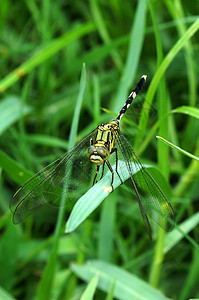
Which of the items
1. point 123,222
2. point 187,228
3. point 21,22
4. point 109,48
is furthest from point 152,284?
point 21,22

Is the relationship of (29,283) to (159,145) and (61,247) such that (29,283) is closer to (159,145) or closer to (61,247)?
(61,247)

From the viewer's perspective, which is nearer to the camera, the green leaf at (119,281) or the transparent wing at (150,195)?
the transparent wing at (150,195)

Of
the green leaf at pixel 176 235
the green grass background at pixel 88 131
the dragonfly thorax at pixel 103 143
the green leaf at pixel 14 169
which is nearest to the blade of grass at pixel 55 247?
the green grass background at pixel 88 131

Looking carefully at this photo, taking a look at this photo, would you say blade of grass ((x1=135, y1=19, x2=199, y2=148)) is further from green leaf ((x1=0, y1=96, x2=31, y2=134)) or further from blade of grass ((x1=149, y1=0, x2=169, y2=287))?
green leaf ((x1=0, y1=96, x2=31, y2=134))

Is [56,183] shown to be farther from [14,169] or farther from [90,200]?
[90,200]

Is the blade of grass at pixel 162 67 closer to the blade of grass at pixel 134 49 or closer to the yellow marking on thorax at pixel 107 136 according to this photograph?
the yellow marking on thorax at pixel 107 136

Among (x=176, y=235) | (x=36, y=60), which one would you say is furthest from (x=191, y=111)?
(x=36, y=60)

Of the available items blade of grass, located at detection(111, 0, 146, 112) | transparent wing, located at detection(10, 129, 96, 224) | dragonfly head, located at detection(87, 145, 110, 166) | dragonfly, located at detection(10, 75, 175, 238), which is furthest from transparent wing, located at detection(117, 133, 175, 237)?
blade of grass, located at detection(111, 0, 146, 112)
